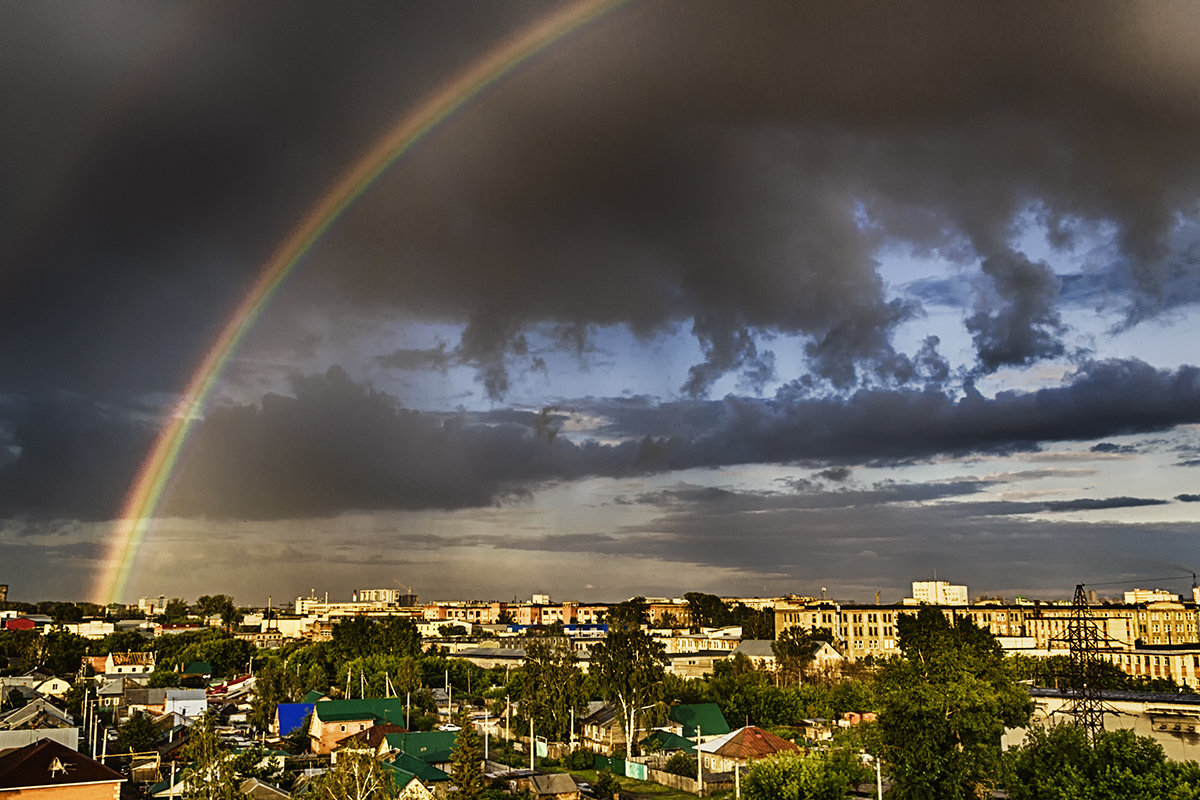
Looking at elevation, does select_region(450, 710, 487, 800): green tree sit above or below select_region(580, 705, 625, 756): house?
above

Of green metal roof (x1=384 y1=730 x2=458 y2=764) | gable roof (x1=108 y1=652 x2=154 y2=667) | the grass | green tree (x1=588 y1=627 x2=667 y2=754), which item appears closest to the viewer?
the grass

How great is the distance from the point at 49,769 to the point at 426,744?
19.1m

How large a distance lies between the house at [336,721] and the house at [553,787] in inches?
794

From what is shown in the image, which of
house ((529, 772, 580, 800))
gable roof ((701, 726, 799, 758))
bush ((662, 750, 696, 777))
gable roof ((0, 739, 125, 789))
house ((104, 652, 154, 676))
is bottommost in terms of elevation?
house ((104, 652, 154, 676))

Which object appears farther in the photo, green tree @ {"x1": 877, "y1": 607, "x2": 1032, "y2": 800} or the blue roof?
the blue roof

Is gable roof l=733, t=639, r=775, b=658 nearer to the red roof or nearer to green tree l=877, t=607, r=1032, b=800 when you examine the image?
the red roof

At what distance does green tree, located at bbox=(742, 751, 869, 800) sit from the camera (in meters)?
32.4

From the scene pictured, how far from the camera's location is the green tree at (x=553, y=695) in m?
60.1

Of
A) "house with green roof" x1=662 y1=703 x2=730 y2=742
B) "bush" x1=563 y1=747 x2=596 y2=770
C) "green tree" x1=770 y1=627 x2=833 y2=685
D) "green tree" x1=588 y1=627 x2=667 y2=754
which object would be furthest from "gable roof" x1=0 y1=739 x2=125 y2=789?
"green tree" x1=770 y1=627 x2=833 y2=685

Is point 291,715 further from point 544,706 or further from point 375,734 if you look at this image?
point 544,706

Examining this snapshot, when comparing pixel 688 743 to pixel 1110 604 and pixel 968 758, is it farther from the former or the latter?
pixel 1110 604

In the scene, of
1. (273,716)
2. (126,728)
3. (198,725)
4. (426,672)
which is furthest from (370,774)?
(426,672)

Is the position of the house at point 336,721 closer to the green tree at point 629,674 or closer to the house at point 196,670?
the green tree at point 629,674

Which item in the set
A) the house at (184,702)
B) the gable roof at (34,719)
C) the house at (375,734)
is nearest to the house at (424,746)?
the house at (375,734)
